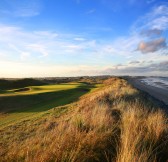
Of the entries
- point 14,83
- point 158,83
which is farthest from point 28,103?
point 158,83

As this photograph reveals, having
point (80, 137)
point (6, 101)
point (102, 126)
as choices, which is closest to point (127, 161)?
point (80, 137)

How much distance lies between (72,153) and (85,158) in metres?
0.40

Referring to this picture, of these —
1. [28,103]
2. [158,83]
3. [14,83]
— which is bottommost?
[158,83]

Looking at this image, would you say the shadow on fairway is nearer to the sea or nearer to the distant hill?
the sea

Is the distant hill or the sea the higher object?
the distant hill

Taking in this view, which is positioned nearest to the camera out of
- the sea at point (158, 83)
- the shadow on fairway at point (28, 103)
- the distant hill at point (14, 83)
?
the shadow on fairway at point (28, 103)

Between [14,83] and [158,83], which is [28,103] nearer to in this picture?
[14,83]

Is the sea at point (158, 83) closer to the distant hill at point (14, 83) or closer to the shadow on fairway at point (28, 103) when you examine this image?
the shadow on fairway at point (28, 103)

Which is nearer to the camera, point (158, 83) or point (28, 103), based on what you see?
point (28, 103)

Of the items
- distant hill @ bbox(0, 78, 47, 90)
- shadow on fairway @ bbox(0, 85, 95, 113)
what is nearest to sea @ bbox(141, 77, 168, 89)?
shadow on fairway @ bbox(0, 85, 95, 113)

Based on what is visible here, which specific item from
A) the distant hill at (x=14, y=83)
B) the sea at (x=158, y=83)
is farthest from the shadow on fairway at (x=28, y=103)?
the distant hill at (x=14, y=83)

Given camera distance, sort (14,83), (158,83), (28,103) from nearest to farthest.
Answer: (28,103) → (14,83) → (158,83)

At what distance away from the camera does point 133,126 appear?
5820mm

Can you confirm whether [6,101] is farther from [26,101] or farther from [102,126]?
[102,126]
